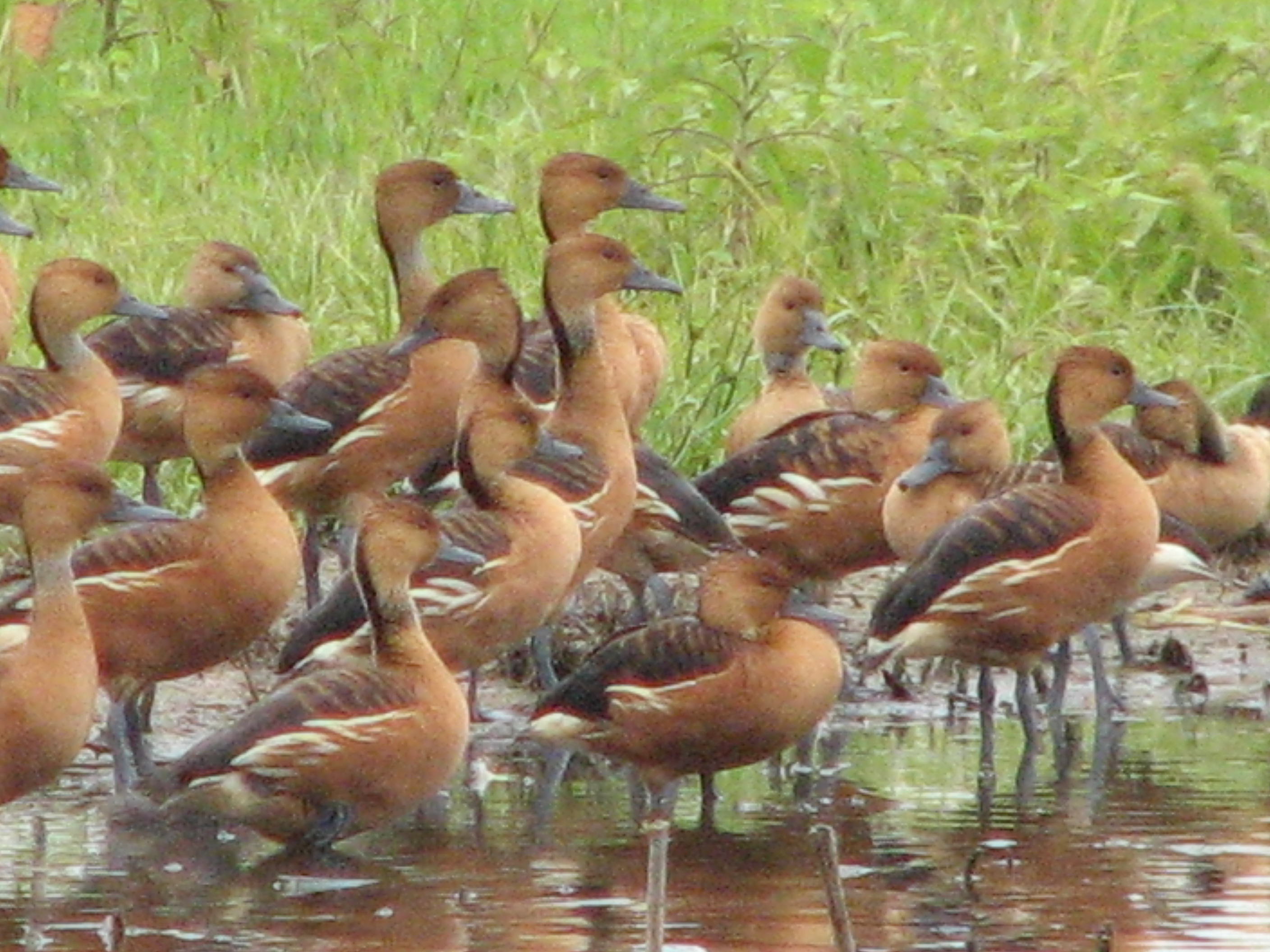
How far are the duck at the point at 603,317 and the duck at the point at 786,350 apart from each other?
0.35 meters

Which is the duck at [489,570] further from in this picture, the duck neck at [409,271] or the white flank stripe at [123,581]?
the duck neck at [409,271]

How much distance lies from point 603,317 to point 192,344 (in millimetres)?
1417

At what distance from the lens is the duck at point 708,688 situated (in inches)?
332

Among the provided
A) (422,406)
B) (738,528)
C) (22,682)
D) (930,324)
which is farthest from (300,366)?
(22,682)

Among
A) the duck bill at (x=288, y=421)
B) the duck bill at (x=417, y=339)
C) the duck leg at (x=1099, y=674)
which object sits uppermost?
the duck bill at (x=417, y=339)

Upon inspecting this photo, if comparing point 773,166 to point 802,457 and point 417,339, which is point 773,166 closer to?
point 802,457

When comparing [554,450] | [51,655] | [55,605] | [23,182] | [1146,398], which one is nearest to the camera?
[51,655]

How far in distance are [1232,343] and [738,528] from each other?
3.10 metres

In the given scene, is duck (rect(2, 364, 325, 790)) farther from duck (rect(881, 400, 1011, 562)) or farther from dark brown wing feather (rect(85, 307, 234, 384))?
duck (rect(881, 400, 1011, 562))

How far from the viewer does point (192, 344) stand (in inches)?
427

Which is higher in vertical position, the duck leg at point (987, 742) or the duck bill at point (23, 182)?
the duck bill at point (23, 182)

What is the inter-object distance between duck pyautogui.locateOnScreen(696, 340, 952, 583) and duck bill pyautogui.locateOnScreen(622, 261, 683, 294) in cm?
63

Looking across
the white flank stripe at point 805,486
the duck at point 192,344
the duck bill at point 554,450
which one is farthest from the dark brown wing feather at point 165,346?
the white flank stripe at point 805,486

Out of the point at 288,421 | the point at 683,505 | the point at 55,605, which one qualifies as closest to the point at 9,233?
the point at 288,421
